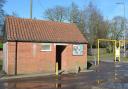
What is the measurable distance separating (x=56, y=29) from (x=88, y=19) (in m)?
38.5

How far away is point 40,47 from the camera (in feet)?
97.9

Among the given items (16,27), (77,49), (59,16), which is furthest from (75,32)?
(59,16)

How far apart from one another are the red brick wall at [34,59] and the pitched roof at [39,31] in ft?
2.18

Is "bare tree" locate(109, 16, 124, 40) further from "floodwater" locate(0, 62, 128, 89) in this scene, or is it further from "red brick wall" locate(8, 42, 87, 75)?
"floodwater" locate(0, 62, 128, 89)

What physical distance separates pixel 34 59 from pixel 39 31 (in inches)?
122

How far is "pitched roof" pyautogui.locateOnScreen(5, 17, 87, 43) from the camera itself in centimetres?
2895

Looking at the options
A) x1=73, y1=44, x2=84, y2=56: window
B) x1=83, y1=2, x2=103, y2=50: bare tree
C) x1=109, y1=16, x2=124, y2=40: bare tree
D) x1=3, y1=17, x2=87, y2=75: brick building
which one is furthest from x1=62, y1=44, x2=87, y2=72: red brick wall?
x1=109, y1=16, x2=124, y2=40: bare tree

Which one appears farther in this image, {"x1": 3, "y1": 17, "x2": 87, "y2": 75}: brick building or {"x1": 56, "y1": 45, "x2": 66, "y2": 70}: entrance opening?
{"x1": 56, "y1": 45, "x2": 66, "y2": 70}: entrance opening

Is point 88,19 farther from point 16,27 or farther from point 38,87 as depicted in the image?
point 38,87

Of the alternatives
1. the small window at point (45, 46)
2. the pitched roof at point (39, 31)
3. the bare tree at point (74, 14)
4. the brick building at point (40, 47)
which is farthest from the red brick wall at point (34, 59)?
the bare tree at point (74, 14)

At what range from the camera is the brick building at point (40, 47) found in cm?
2814

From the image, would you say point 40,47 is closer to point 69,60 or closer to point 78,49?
point 69,60

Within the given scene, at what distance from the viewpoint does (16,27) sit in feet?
97.1

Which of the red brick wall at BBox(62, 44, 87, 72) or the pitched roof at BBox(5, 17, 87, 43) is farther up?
the pitched roof at BBox(5, 17, 87, 43)
